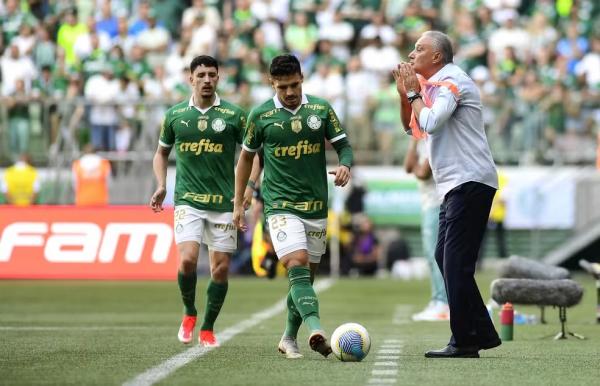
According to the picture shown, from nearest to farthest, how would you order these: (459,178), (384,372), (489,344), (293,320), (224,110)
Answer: (384,372), (459,178), (489,344), (293,320), (224,110)

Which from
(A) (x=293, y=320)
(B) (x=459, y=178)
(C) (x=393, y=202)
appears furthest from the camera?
(C) (x=393, y=202)

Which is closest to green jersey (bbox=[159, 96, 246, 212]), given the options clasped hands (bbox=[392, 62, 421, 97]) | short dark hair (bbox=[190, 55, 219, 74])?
short dark hair (bbox=[190, 55, 219, 74])

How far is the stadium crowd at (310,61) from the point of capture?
25156 millimetres

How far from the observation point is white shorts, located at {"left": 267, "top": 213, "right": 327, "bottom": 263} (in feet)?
33.6

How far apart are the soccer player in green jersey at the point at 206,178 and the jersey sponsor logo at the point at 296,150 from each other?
1.21 meters

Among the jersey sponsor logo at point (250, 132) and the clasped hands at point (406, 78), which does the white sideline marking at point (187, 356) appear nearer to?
the jersey sponsor logo at point (250, 132)

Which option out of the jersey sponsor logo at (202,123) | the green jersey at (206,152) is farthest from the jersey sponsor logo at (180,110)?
the jersey sponsor logo at (202,123)

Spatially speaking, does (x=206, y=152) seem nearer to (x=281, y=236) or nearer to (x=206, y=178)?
(x=206, y=178)

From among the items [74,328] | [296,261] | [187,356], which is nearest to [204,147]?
[296,261]

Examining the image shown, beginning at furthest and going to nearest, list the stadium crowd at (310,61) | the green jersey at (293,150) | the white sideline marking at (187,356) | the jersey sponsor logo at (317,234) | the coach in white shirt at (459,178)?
the stadium crowd at (310,61) → the jersey sponsor logo at (317,234) → the green jersey at (293,150) → the coach in white shirt at (459,178) → the white sideline marking at (187,356)

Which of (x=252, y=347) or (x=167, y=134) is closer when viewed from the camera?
(x=252, y=347)

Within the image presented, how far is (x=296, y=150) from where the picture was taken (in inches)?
407

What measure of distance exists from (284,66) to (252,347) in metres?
2.48

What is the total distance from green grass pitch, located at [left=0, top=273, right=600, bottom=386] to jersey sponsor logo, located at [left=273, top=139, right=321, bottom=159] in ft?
4.82
